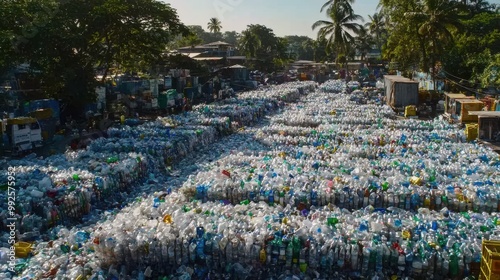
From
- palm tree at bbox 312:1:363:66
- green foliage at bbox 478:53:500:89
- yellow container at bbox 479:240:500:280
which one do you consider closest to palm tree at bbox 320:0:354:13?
palm tree at bbox 312:1:363:66

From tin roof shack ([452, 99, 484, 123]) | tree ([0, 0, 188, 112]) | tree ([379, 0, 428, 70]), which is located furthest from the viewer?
tree ([379, 0, 428, 70])

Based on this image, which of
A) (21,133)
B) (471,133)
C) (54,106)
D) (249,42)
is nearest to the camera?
(21,133)

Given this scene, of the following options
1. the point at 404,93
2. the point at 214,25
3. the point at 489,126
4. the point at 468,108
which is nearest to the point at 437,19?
the point at 404,93

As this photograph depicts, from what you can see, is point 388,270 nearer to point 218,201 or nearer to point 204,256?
point 204,256

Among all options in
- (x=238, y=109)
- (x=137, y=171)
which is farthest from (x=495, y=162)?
(x=238, y=109)

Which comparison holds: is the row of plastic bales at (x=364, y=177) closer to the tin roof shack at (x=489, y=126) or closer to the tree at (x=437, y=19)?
the tin roof shack at (x=489, y=126)

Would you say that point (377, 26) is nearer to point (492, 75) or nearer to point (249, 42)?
point (249, 42)

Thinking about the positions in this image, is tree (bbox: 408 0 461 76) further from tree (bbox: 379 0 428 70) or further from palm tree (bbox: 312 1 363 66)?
palm tree (bbox: 312 1 363 66)

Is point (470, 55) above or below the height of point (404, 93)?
above
